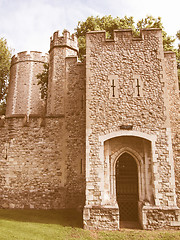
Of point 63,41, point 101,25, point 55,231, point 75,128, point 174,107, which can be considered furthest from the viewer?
point 101,25

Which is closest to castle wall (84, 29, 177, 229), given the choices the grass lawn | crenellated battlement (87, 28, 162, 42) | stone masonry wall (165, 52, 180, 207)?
crenellated battlement (87, 28, 162, 42)

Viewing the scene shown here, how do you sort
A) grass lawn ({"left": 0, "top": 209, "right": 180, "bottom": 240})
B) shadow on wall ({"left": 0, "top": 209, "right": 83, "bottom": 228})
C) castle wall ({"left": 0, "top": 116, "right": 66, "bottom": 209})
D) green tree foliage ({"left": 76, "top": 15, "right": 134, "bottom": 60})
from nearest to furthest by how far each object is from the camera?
grass lawn ({"left": 0, "top": 209, "right": 180, "bottom": 240}), shadow on wall ({"left": 0, "top": 209, "right": 83, "bottom": 228}), castle wall ({"left": 0, "top": 116, "right": 66, "bottom": 209}), green tree foliage ({"left": 76, "top": 15, "right": 134, "bottom": 60})

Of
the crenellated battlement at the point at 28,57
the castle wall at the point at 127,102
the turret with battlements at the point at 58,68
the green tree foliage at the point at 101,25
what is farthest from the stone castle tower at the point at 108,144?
the crenellated battlement at the point at 28,57

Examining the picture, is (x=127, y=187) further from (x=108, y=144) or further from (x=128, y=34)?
(x=128, y=34)

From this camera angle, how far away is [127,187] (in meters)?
8.55

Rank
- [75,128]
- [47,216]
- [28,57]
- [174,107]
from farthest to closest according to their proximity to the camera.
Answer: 1. [28,57]
2. [75,128]
3. [174,107]
4. [47,216]

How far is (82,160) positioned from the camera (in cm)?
1067

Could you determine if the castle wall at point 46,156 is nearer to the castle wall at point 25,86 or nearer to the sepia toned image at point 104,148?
the sepia toned image at point 104,148

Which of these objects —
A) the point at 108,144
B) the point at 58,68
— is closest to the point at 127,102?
the point at 108,144

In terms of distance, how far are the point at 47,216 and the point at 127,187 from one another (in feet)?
11.9

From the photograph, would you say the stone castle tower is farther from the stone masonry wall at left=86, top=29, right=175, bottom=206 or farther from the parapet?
the parapet

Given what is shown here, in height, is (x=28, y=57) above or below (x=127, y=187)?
above

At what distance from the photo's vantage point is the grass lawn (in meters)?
6.62

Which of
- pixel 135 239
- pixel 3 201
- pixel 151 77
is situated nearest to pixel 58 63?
pixel 151 77
